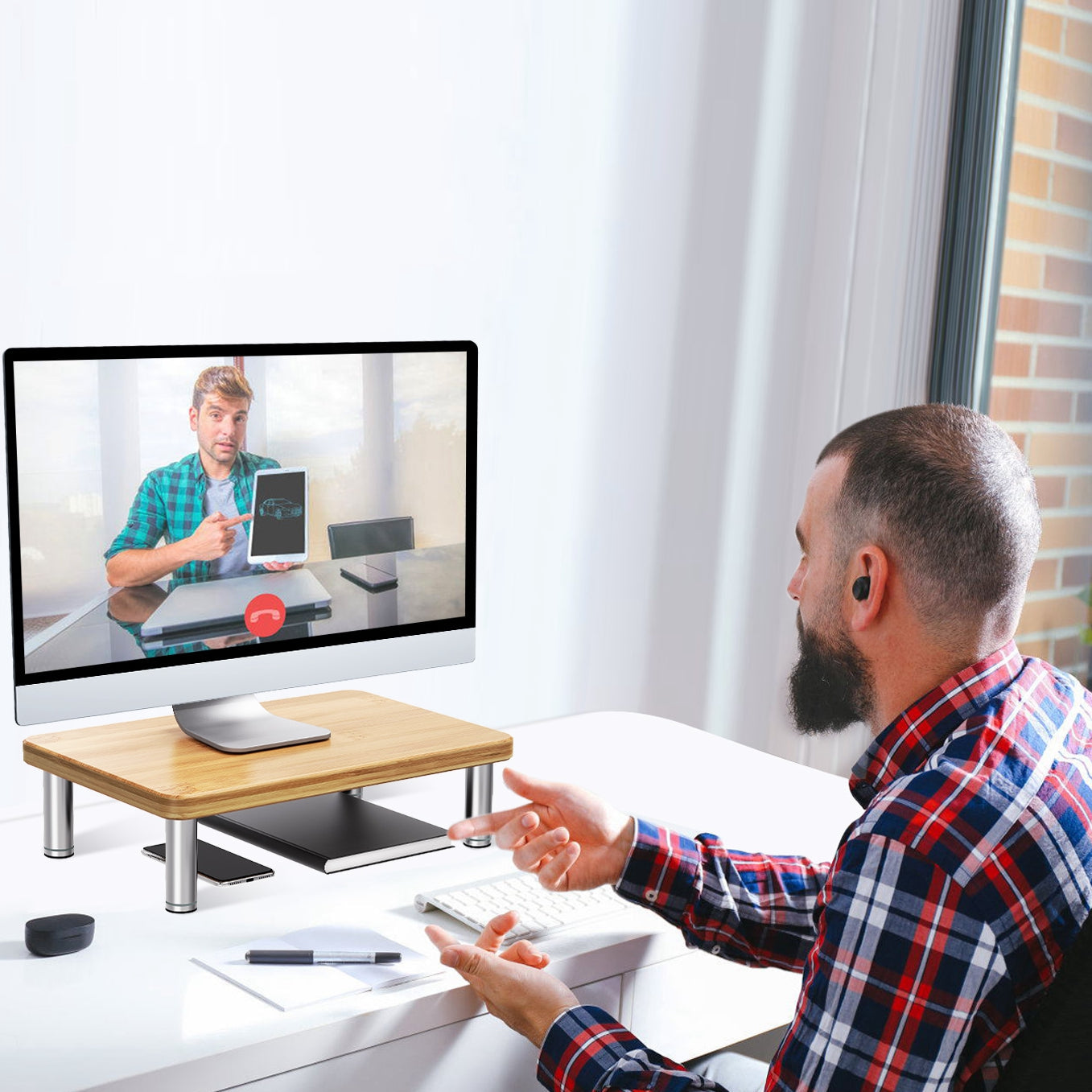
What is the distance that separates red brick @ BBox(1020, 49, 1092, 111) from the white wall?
0.16 meters

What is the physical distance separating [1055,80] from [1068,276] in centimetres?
37

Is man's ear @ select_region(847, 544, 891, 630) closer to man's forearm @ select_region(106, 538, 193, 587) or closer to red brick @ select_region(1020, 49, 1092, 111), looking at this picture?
man's forearm @ select_region(106, 538, 193, 587)

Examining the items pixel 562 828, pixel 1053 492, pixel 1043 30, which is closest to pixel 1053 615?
pixel 1053 492

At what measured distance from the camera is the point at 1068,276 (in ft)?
8.82

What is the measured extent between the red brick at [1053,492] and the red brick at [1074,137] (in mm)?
604

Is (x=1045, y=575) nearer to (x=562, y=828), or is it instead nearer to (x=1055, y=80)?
(x=1055, y=80)

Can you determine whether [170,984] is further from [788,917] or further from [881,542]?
[881,542]

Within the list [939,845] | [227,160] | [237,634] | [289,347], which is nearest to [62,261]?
[227,160]

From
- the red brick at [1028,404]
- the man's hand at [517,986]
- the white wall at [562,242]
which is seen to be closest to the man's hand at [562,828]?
the man's hand at [517,986]

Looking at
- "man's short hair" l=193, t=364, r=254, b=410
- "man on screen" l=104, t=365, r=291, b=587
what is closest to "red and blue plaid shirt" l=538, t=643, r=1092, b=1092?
"man on screen" l=104, t=365, r=291, b=587

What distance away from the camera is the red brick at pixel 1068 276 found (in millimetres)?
2662

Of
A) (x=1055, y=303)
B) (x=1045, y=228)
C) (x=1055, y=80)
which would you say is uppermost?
(x=1055, y=80)

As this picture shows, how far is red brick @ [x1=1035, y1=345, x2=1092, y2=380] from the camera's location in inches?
106

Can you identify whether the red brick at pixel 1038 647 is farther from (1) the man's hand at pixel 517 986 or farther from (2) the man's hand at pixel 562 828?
(1) the man's hand at pixel 517 986
